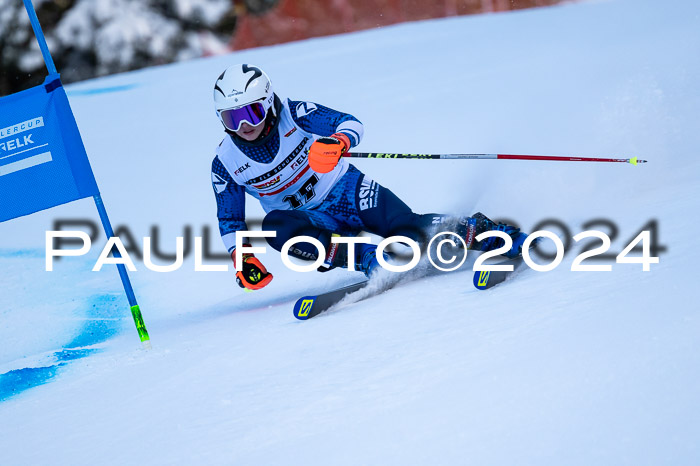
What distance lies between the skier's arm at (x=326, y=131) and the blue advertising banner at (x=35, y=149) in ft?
2.96

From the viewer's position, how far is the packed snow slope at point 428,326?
5.19 feet

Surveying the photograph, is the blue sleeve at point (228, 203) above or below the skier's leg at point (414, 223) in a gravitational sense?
above

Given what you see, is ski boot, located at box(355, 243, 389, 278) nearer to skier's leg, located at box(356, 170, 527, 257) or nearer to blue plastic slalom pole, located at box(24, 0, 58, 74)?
skier's leg, located at box(356, 170, 527, 257)

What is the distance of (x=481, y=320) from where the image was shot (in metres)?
2.21

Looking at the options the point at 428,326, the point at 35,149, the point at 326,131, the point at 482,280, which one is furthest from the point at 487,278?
the point at 35,149

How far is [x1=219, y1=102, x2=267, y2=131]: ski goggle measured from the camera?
2916 millimetres

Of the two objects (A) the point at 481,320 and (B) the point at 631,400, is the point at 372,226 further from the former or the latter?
(B) the point at 631,400

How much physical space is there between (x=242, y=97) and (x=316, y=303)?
86cm

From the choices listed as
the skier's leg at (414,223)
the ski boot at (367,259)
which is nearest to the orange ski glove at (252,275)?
the ski boot at (367,259)

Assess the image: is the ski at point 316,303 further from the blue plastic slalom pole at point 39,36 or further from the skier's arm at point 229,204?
the blue plastic slalom pole at point 39,36

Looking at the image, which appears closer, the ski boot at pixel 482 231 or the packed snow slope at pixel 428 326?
the packed snow slope at pixel 428 326

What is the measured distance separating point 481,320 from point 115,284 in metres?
2.80

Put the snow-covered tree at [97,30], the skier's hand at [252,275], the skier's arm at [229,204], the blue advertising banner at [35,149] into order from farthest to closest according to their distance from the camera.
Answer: the snow-covered tree at [97,30]
the skier's arm at [229,204]
the skier's hand at [252,275]
the blue advertising banner at [35,149]

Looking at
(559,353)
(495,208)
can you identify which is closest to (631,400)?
(559,353)
